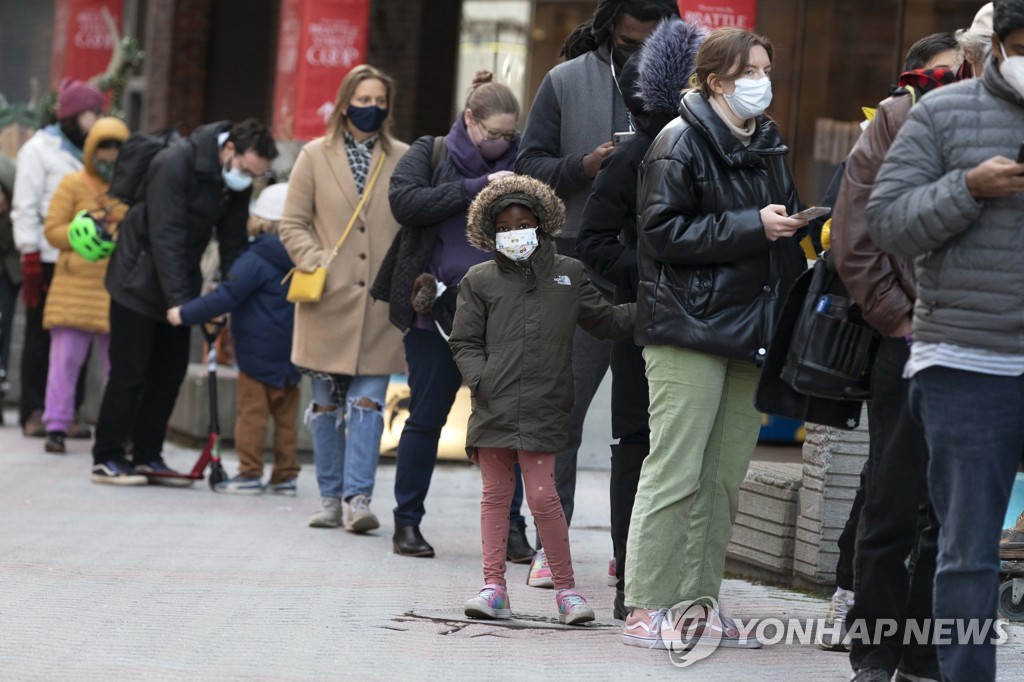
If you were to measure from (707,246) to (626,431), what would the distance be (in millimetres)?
1136

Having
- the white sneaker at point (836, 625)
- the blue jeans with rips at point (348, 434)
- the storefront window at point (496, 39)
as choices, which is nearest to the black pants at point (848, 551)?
the white sneaker at point (836, 625)

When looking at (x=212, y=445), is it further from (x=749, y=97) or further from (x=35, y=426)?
(x=749, y=97)

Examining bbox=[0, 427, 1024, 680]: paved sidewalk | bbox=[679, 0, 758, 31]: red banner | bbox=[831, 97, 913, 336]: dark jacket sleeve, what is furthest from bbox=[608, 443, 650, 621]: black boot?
bbox=[679, 0, 758, 31]: red banner

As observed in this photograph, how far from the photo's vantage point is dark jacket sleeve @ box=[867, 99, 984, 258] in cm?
414

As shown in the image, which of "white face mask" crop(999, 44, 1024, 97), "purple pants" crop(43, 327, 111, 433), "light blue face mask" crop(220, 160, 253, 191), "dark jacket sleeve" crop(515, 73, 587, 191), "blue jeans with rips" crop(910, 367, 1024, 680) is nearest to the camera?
"white face mask" crop(999, 44, 1024, 97)

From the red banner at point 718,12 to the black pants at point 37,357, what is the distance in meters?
4.70

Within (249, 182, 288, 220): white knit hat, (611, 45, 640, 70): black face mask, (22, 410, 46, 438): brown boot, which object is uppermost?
(611, 45, 640, 70): black face mask

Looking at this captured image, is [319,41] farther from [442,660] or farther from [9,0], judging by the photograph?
[9,0]

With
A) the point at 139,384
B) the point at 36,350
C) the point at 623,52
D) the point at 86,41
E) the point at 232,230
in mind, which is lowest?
the point at 36,350

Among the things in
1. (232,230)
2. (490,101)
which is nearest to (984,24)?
(490,101)

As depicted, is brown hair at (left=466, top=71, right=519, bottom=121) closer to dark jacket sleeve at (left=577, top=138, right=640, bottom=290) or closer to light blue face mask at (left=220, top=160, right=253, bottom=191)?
dark jacket sleeve at (left=577, top=138, right=640, bottom=290)

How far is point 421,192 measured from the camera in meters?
7.34

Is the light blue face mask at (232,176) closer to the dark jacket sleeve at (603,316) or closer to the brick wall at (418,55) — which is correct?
the dark jacket sleeve at (603,316)

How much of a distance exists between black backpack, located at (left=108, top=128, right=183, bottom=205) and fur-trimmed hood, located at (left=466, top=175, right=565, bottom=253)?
3821 millimetres
